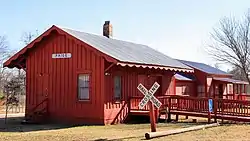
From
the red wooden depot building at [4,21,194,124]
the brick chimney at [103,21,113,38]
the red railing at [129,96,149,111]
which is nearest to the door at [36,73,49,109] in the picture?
the red wooden depot building at [4,21,194,124]

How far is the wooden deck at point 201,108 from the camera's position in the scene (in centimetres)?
1839

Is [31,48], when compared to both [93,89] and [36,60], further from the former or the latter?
[93,89]

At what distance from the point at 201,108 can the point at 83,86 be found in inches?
234

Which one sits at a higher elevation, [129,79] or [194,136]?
[129,79]

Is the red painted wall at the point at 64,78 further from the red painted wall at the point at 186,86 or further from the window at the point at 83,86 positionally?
the red painted wall at the point at 186,86

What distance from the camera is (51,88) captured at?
66.4 ft

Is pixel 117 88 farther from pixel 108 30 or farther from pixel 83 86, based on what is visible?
pixel 108 30

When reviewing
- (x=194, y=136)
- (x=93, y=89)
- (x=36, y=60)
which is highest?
(x=36, y=60)

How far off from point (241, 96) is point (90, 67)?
71.1ft

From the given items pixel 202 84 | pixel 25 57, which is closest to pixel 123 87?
pixel 25 57

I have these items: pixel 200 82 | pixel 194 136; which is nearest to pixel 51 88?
pixel 194 136

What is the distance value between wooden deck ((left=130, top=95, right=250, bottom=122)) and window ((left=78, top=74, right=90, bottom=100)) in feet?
8.83

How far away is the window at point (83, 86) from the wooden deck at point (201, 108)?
269 centimetres

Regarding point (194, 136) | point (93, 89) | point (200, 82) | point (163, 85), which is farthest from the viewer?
point (200, 82)
